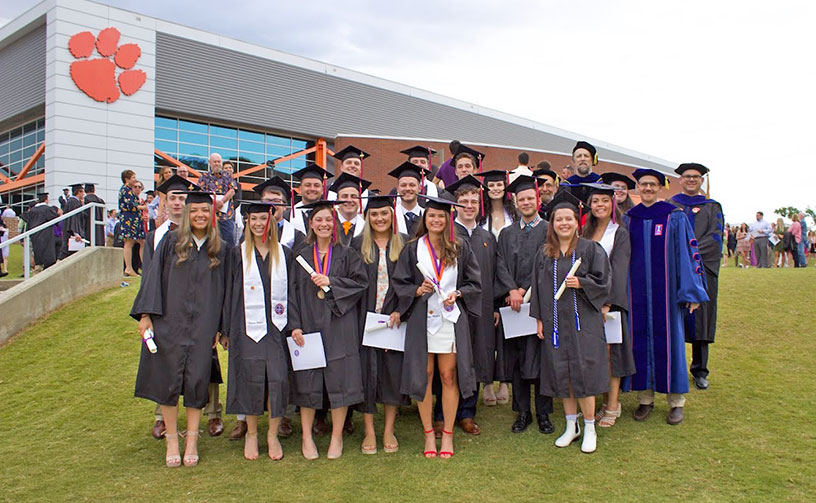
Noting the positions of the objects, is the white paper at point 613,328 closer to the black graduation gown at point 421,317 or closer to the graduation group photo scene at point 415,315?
the graduation group photo scene at point 415,315

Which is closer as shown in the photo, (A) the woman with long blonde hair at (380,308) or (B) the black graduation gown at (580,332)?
(B) the black graduation gown at (580,332)

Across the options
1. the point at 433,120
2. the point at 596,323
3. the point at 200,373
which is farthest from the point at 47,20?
the point at 596,323

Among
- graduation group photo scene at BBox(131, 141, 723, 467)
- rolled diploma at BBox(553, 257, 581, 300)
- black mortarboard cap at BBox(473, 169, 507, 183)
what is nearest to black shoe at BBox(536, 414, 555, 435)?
graduation group photo scene at BBox(131, 141, 723, 467)

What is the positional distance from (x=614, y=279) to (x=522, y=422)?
1456 millimetres

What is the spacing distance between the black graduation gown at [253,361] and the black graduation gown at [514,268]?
5.98ft

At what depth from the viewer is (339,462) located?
15.3 ft

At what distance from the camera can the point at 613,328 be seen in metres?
4.99

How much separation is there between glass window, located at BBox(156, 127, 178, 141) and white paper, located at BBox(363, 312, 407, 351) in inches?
913

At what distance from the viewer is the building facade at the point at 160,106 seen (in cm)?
2250

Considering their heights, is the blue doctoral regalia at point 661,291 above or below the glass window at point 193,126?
below

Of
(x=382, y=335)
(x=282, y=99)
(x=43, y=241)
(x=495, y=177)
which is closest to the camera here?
(x=382, y=335)

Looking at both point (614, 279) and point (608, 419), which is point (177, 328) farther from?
point (608, 419)

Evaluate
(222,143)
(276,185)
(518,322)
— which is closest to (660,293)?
(518,322)

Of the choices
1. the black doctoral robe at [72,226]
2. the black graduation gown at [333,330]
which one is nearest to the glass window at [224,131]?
the black doctoral robe at [72,226]
